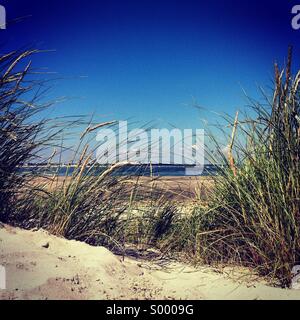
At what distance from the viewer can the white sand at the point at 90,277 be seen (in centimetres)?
201

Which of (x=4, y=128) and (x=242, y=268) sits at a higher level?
(x=4, y=128)

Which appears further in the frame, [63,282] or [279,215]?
[279,215]

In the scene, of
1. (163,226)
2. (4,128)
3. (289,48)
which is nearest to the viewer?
(289,48)

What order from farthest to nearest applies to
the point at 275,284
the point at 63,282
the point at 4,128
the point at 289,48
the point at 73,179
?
the point at 73,179 < the point at 4,128 < the point at 289,48 < the point at 275,284 < the point at 63,282

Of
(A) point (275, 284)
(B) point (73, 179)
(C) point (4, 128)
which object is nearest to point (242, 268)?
(A) point (275, 284)

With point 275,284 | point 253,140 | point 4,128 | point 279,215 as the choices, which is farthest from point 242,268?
point 4,128

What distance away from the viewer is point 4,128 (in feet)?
9.09

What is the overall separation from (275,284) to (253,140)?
1057mm

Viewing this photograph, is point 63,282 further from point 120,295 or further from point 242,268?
point 242,268

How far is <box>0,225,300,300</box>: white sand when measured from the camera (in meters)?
2.01

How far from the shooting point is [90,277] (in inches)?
85.6

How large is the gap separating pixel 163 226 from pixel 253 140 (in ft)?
3.77

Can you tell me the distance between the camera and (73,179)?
3061 millimetres
